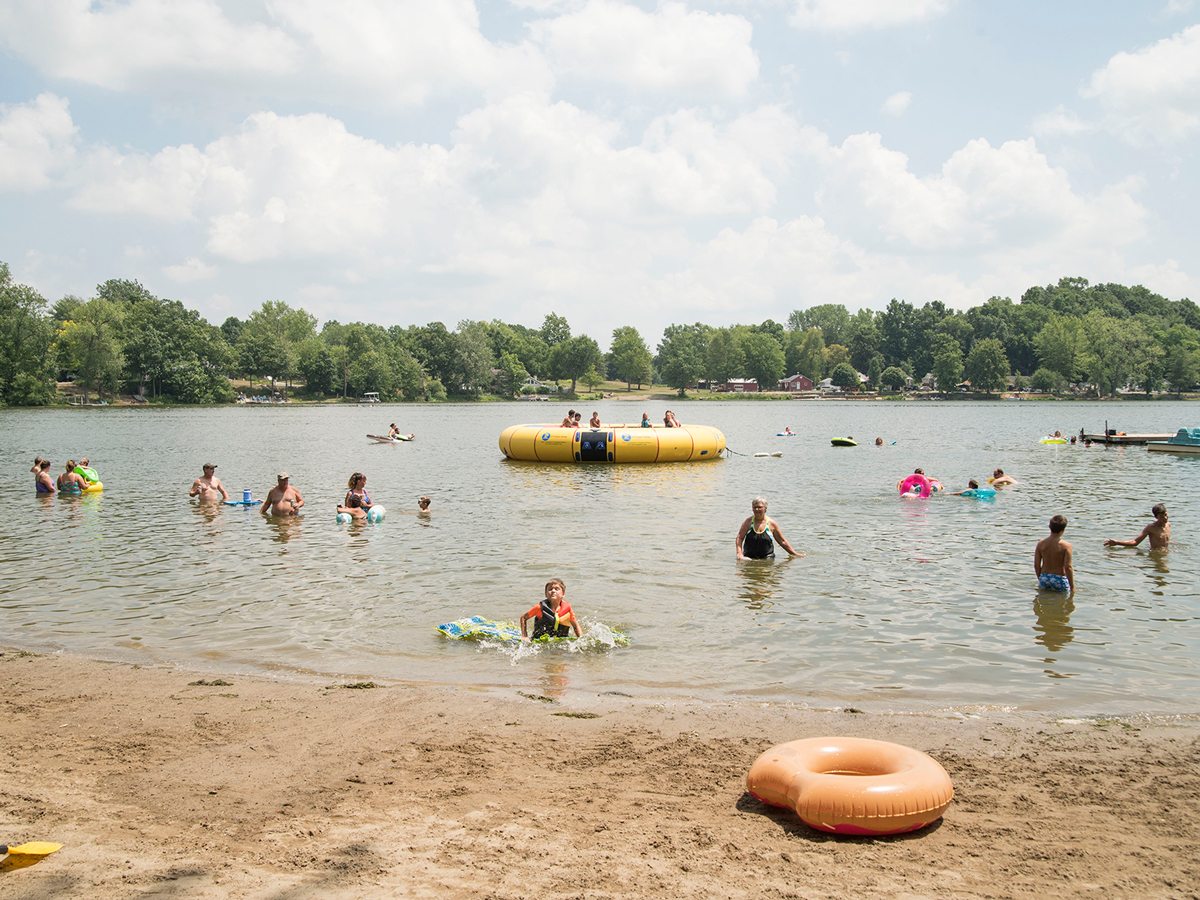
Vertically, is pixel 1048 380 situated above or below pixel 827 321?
below

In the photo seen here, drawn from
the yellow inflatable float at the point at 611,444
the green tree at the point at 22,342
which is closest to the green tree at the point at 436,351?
the green tree at the point at 22,342

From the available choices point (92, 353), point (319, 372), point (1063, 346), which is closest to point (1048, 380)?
point (1063, 346)

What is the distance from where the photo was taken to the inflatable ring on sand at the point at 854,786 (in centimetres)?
371

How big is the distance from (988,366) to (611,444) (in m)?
93.4

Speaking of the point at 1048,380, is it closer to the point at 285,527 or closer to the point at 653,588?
the point at 285,527

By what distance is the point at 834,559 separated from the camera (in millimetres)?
11070

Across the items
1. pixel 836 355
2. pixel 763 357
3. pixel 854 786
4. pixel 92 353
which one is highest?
pixel 836 355

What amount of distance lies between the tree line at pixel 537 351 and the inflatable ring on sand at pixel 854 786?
255 feet

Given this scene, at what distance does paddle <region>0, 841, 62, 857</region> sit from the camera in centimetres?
327

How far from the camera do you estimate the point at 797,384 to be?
13062cm

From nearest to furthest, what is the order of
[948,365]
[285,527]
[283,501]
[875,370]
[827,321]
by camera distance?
[285,527] < [283,501] < [948,365] < [875,370] < [827,321]

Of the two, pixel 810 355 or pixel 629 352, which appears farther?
pixel 810 355

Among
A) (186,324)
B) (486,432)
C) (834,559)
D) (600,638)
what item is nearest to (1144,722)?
(600,638)

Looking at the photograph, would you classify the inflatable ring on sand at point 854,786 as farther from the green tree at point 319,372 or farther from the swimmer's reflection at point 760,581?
the green tree at point 319,372
